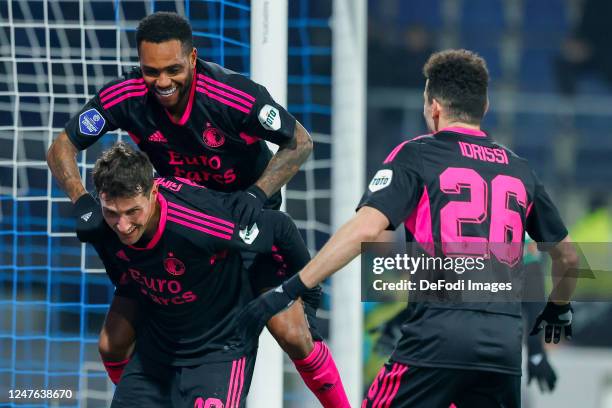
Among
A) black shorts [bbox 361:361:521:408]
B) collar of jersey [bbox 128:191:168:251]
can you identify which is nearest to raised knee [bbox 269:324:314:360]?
collar of jersey [bbox 128:191:168:251]

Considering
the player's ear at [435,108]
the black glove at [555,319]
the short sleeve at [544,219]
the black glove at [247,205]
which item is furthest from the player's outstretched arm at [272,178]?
the black glove at [555,319]

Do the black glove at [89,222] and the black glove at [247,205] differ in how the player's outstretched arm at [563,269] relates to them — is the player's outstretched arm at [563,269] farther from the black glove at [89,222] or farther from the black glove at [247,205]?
the black glove at [89,222]

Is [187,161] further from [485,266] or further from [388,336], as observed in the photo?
[388,336]

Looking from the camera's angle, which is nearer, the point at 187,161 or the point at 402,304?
the point at 187,161

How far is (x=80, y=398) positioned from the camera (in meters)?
6.39

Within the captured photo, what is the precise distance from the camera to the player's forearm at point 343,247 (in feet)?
11.9

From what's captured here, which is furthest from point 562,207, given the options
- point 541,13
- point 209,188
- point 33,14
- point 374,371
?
point 209,188

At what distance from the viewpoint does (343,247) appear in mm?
3637

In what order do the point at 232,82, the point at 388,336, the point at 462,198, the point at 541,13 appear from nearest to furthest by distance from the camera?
the point at 462,198, the point at 232,82, the point at 388,336, the point at 541,13

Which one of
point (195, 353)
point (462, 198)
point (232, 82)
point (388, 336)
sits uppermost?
point (232, 82)

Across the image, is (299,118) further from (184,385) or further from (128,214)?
(128,214)

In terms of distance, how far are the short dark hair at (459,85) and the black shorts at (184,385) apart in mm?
1276

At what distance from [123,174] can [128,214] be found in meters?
0.14

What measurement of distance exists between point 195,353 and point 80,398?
7.26 feet
